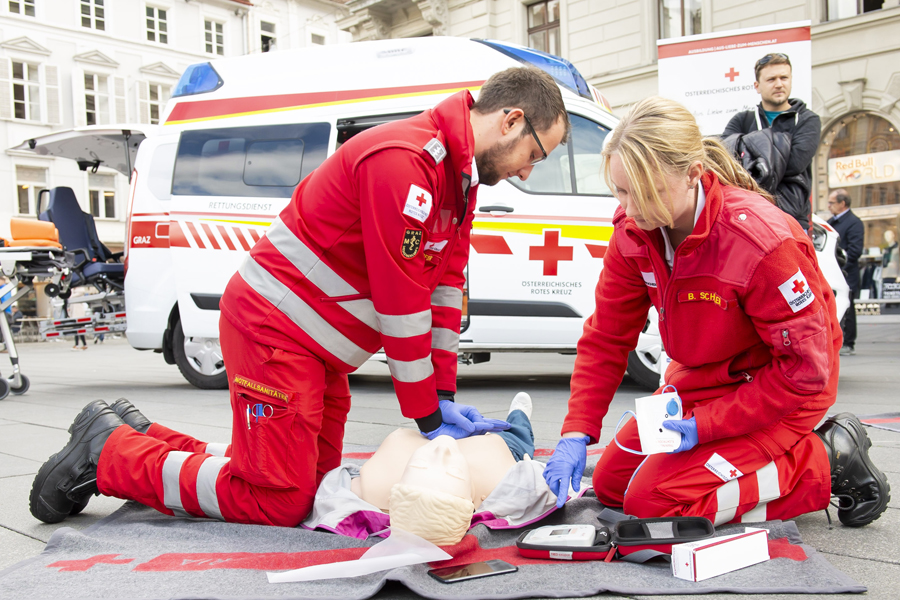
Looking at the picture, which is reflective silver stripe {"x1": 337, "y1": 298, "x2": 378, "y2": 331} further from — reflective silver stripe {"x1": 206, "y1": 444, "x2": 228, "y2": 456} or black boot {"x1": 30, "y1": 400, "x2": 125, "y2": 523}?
black boot {"x1": 30, "y1": 400, "x2": 125, "y2": 523}

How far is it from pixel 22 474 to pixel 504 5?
17536mm

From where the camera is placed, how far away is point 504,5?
18.7 metres

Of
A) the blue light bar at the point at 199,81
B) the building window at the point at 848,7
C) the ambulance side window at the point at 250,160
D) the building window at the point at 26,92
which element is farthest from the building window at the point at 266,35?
the ambulance side window at the point at 250,160

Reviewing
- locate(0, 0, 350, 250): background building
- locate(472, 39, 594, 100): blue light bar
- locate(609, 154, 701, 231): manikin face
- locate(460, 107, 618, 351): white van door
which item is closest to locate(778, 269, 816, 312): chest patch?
locate(609, 154, 701, 231): manikin face

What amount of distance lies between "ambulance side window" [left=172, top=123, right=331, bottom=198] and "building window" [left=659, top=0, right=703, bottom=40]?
11.6m

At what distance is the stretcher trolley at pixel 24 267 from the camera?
20.1 ft

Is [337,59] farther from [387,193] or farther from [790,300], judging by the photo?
[790,300]

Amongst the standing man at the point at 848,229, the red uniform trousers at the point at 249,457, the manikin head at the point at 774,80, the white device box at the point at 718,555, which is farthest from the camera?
the standing man at the point at 848,229

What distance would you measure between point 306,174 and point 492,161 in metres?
3.65

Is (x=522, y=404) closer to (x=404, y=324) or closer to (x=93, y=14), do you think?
(x=404, y=324)

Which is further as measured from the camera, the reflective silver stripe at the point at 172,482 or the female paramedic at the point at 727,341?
the reflective silver stripe at the point at 172,482

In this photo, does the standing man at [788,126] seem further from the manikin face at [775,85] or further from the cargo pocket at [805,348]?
the cargo pocket at [805,348]

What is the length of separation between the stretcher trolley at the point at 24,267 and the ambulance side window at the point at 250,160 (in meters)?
1.26

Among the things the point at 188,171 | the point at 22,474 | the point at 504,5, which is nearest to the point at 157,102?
the point at 504,5
